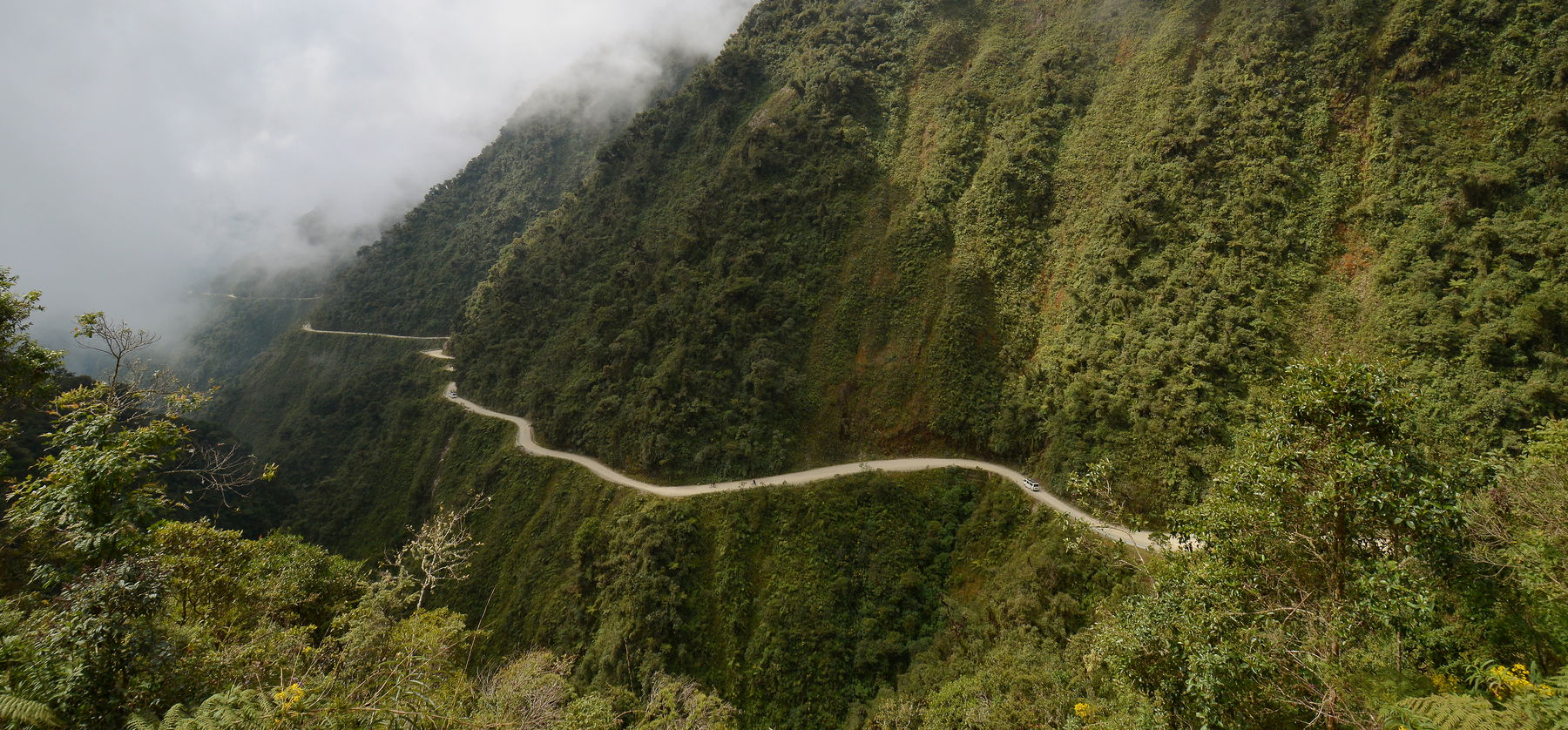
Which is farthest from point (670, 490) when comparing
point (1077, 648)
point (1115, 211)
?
point (1115, 211)

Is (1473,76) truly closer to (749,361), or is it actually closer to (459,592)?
(749,361)

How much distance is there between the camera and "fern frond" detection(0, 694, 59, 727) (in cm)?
704

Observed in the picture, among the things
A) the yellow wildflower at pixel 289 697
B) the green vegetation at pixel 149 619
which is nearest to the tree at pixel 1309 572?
the green vegetation at pixel 149 619

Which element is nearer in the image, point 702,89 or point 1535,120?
point 1535,120

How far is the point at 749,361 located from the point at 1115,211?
112 feet

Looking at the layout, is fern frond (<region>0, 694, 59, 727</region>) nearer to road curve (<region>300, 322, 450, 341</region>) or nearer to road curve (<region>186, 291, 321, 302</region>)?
road curve (<region>300, 322, 450, 341</region>)

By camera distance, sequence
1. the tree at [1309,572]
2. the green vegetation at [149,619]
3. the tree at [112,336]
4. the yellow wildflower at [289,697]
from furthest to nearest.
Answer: the tree at [112,336] < the tree at [1309,572] < the green vegetation at [149,619] < the yellow wildflower at [289,697]

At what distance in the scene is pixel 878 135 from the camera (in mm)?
65375

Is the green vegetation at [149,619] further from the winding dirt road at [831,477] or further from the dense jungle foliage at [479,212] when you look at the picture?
the dense jungle foliage at [479,212]

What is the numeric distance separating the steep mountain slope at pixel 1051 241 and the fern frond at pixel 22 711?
2147cm

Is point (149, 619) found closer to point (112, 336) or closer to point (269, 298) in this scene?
point (112, 336)

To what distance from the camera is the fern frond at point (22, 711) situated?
704cm

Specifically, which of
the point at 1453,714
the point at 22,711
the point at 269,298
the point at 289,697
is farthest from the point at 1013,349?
the point at 269,298

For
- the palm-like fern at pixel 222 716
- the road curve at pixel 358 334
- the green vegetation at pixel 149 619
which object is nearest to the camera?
the palm-like fern at pixel 222 716
